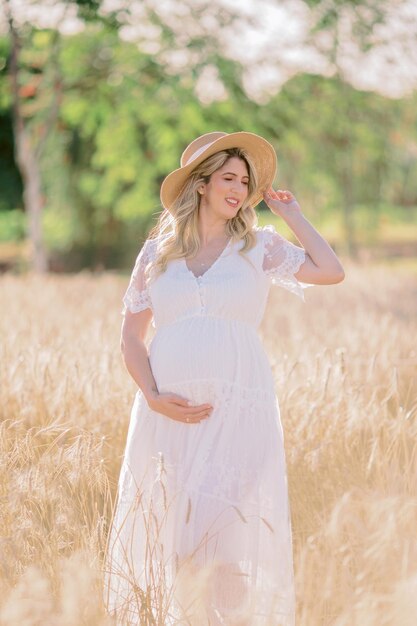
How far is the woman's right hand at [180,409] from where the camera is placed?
288 centimetres

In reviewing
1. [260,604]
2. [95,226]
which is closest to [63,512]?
[260,604]

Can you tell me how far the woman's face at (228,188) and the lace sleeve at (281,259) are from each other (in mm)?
138

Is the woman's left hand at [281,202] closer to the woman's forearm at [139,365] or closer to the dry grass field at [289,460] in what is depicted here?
the woman's forearm at [139,365]

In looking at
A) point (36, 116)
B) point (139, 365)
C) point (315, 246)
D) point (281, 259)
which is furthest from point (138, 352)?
point (36, 116)

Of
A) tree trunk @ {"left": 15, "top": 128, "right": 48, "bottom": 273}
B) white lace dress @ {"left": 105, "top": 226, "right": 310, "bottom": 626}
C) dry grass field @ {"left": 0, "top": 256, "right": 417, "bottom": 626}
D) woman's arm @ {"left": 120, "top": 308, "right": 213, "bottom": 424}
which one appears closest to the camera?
dry grass field @ {"left": 0, "top": 256, "right": 417, "bottom": 626}

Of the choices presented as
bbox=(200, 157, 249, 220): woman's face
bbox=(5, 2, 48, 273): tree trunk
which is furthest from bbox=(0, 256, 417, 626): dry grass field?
bbox=(5, 2, 48, 273): tree trunk

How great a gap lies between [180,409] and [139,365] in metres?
0.27

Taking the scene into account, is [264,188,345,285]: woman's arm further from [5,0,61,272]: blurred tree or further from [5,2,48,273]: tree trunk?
[5,2,48,273]: tree trunk

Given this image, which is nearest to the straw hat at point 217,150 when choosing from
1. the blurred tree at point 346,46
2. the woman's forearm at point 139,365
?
the woman's forearm at point 139,365

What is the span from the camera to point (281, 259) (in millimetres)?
3082

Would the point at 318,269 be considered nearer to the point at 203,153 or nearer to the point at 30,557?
the point at 203,153

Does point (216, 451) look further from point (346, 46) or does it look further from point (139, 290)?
point (346, 46)

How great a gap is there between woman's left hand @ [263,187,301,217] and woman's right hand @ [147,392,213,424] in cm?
72

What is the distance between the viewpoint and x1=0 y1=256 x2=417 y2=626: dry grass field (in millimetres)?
2201
